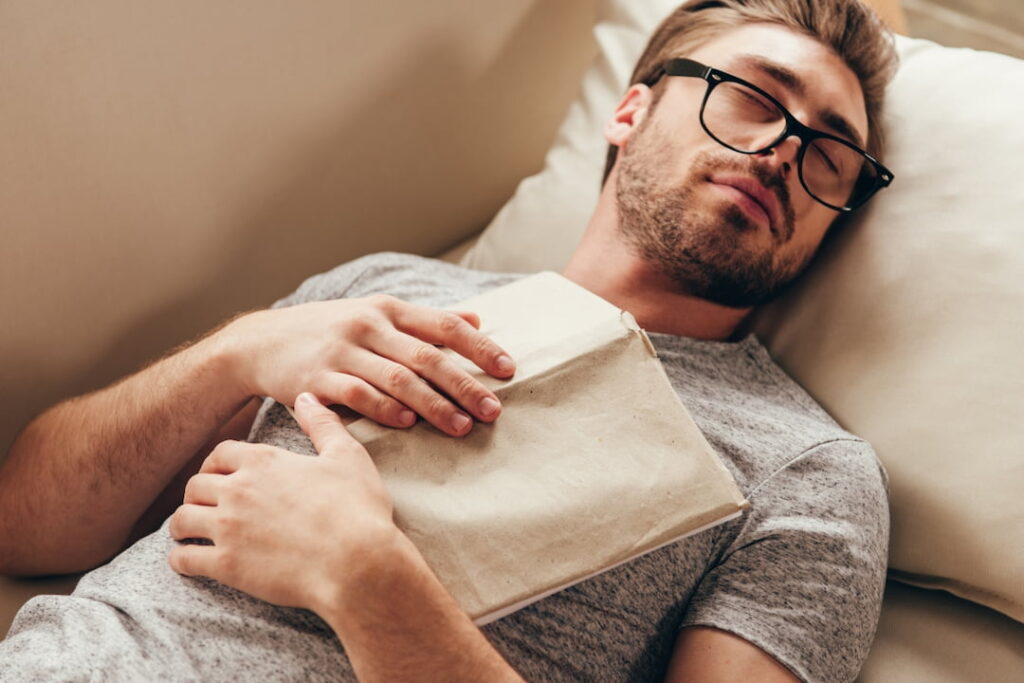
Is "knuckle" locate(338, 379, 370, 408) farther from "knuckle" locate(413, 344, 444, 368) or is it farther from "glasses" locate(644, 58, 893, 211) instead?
"glasses" locate(644, 58, 893, 211)

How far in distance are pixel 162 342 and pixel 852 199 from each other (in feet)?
3.19

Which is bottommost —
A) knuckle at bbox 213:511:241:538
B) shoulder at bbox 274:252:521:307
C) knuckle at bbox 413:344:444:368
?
knuckle at bbox 213:511:241:538

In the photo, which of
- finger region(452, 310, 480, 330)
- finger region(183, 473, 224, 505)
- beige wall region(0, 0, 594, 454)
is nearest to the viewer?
finger region(183, 473, 224, 505)

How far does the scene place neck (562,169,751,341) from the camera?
3.65 ft

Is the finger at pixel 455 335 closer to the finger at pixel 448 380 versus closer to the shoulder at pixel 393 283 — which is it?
the finger at pixel 448 380

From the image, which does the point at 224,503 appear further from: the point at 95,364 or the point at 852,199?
the point at 852,199

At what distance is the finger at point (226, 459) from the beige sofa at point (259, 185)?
38 cm

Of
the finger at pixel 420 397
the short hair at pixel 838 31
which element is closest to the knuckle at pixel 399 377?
the finger at pixel 420 397

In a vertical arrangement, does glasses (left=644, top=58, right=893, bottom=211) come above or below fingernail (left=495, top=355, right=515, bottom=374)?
above

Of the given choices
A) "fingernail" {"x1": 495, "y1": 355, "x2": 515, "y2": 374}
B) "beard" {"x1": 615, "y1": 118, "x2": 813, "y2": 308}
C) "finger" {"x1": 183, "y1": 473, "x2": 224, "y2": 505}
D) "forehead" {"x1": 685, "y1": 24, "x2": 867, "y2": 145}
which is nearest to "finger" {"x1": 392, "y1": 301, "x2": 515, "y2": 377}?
"fingernail" {"x1": 495, "y1": 355, "x2": 515, "y2": 374}

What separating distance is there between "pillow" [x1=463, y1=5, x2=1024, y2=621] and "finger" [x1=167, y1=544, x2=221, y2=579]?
73 cm

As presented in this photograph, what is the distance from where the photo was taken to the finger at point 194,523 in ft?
2.47

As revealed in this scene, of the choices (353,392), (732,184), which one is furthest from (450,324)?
(732,184)

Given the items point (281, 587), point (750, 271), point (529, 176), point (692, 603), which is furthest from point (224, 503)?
point (529, 176)
